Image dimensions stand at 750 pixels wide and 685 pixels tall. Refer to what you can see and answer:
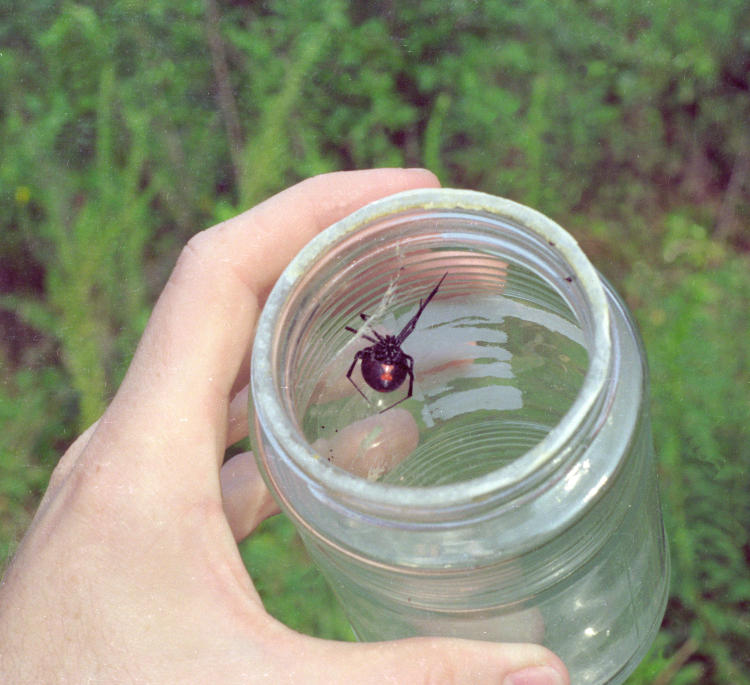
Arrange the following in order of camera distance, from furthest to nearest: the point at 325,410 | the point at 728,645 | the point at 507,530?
the point at 728,645
the point at 325,410
the point at 507,530

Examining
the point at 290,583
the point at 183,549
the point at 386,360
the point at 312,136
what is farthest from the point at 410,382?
the point at 312,136

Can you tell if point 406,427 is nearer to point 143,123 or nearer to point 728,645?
point 728,645

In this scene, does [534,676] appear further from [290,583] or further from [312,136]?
[312,136]

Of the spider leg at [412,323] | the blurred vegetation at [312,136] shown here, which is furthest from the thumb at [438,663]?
the blurred vegetation at [312,136]

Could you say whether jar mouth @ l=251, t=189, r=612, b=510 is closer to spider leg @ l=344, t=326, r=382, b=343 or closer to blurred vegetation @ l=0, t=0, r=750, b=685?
spider leg @ l=344, t=326, r=382, b=343

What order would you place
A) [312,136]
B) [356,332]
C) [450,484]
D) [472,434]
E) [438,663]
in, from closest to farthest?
[450,484]
[438,663]
[356,332]
[472,434]
[312,136]

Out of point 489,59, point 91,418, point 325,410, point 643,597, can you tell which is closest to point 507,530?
point 325,410

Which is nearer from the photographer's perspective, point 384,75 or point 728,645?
point 728,645
